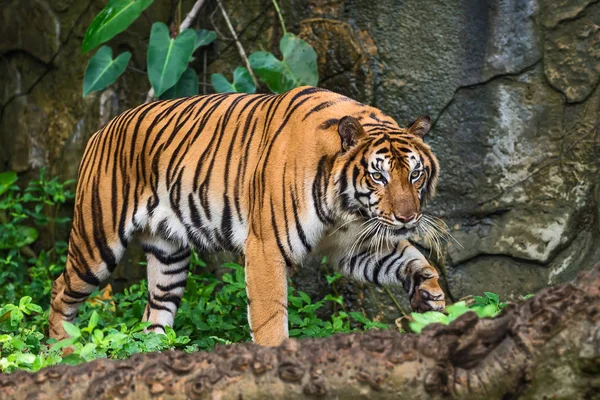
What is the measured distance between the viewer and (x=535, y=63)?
593 centimetres

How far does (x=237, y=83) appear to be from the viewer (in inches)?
253

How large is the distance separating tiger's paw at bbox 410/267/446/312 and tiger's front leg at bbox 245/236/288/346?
0.67m

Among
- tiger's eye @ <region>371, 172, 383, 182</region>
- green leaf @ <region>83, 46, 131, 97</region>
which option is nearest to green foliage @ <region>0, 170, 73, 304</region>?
green leaf @ <region>83, 46, 131, 97</region>

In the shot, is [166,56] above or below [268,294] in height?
above

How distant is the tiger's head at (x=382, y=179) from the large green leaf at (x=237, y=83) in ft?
6.60

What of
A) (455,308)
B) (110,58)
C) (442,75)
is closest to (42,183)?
(110,58)

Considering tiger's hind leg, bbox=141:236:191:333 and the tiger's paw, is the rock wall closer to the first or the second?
tiger's hind leg, bbox=141:236:191:333

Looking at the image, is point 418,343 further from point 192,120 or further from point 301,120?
point 192,120

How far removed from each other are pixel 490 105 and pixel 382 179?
75.2 inches

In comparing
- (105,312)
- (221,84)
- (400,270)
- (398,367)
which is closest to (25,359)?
(398,367)

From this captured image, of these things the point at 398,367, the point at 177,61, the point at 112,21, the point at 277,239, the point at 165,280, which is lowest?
the point at 165,280

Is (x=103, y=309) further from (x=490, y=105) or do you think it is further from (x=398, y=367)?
(x=398, y=367)

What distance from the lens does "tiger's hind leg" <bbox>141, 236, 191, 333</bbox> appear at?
18.8 feet

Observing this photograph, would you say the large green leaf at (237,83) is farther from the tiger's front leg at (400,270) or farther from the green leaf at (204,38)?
the tiger's front leg at (400,270)
